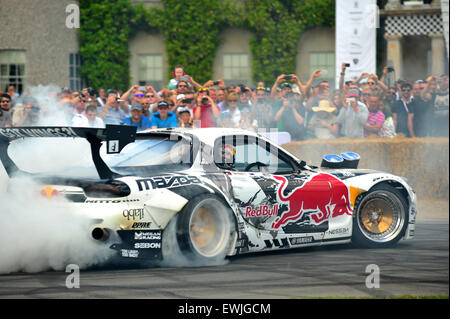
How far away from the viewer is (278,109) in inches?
566

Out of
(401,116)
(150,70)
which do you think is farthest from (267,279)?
(150,70)

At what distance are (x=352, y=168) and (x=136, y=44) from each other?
73.0ft

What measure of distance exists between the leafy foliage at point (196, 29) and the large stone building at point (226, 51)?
0.43 meters

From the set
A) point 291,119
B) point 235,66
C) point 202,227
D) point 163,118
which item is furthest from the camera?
point 235,66

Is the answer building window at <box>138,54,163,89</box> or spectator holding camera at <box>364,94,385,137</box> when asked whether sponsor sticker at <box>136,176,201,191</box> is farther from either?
building window at <box>138,54,163,89</box>

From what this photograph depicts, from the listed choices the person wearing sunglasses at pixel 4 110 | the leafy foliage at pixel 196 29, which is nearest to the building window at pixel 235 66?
the leafy foliage at pixel 196 29

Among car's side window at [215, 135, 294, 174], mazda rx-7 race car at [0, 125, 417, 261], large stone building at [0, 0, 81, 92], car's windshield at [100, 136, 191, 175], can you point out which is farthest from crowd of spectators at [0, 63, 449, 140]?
large stone building at [0, 0, 81, 92]

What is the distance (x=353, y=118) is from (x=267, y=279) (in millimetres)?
7760

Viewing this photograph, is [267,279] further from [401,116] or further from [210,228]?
[401,116]

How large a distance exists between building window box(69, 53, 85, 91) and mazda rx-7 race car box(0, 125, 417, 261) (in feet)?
68.4

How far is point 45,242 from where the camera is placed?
297 inches

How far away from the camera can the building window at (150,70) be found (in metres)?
31.0

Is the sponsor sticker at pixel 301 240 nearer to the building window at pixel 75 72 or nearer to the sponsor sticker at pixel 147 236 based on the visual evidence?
the sponsor sticker at pixel 147 236

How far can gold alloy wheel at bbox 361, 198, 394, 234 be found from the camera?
31.0 feet
